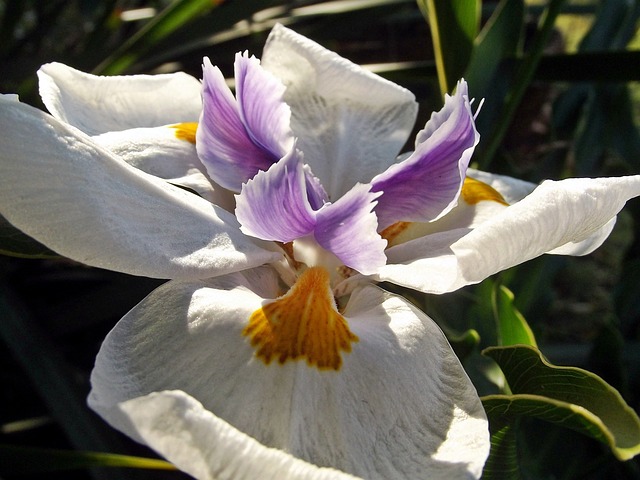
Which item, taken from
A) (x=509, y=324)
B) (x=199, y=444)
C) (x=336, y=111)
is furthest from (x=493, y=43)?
(x=199, y=444)

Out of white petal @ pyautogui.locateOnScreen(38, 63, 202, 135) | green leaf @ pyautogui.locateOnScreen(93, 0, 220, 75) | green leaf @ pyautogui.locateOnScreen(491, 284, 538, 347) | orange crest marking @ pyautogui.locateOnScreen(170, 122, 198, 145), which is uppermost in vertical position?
white petal @ pyautogui.locateOnScreen(38, 63, 202, 135)

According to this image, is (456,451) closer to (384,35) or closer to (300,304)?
(300,304)

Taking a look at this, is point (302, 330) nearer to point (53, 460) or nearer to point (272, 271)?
point (272, 271)

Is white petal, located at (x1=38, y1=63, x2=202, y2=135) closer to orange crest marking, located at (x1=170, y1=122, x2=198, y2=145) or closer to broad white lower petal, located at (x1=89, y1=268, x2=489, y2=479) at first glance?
orange crest marking, located at (x1=170, y1=122, x2=198, y2=145)

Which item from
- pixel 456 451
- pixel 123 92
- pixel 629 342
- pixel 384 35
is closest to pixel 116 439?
pixel 123 92

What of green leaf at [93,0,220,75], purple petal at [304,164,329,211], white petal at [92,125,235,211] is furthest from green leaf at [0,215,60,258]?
green leaf at [93,0,220,75]

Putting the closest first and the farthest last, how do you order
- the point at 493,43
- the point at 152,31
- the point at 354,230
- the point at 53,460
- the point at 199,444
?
1. the point at 199,444
2. the point at 354,230
3. the point at 53,460
4. the point at 493,43
5. the point at 152,31
